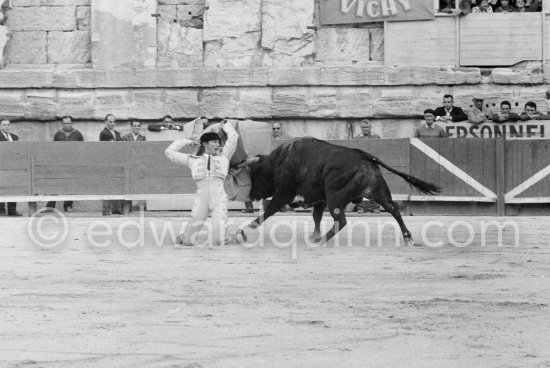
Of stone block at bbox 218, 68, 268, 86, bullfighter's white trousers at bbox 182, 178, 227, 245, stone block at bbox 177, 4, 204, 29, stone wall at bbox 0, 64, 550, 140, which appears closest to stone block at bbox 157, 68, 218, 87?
stone wall at bbox 0, 64, 550, 140

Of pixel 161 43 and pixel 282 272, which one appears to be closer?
pixel 282 272

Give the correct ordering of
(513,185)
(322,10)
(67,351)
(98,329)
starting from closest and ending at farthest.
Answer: (67,351) < (98,329) < (513,185) < (322,10)

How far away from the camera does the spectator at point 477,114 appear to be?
17.7m

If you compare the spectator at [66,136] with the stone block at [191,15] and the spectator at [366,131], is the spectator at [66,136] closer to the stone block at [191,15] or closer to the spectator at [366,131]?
A: the stone block at [191,15]

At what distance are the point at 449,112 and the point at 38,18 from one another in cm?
648

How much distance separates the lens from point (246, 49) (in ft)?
63.2

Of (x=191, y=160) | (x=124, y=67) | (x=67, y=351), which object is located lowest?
(x=67, y=351)

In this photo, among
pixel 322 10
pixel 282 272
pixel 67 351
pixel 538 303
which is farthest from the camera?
pixel 322 10

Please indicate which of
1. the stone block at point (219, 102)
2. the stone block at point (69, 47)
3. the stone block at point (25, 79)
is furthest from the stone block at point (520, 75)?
the stone block at point (25, 79)

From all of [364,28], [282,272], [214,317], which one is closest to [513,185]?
[364,28]

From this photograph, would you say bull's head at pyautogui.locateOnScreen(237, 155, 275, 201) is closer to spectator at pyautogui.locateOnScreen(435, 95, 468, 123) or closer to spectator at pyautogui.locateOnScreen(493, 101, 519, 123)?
spectator at pyautogui.locateOnScreen(435, 95, 468, 123)

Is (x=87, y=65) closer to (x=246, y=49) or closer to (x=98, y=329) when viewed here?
(x=246, y=49)

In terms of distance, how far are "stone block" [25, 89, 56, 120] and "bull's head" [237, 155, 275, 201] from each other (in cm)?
779

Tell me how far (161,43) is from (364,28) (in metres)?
3.03
